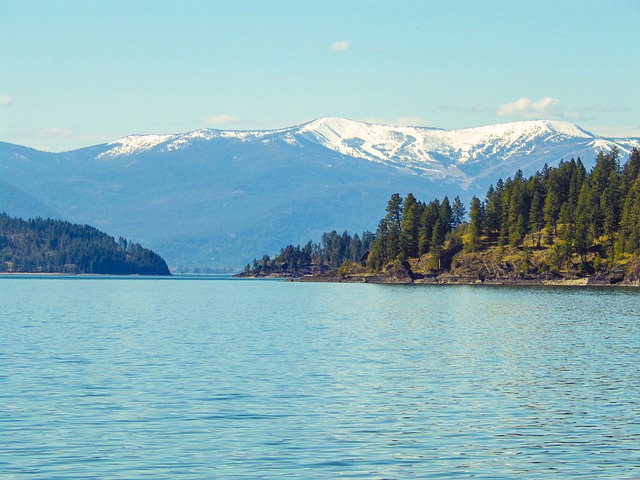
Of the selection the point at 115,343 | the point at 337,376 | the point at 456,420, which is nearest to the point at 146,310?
the point at 115,343

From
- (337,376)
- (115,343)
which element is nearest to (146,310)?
(115,343)

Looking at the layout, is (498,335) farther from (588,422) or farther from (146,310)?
(146,310)

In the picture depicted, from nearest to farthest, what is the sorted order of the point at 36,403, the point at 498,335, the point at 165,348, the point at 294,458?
the point at 294,458 → the point at 36,403 → the point at 165,348 → the point at 498,335

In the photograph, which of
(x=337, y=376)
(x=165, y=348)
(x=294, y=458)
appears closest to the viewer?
(x=294, y=458)

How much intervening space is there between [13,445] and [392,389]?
1989cm

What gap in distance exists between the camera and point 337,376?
54.2 metres

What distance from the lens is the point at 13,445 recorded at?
36.1m

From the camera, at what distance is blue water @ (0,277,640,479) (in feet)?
111

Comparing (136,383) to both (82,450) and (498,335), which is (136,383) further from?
(498,335)

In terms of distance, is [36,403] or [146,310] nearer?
[36,403]

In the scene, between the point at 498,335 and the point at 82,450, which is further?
the point at 498,335

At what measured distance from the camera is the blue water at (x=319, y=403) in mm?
33906

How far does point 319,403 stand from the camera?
45156mm

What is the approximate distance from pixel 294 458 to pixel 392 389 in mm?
15826
